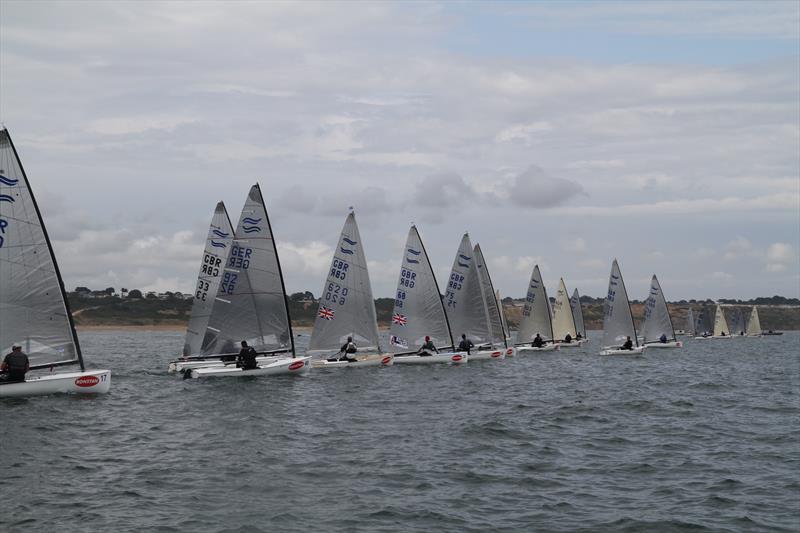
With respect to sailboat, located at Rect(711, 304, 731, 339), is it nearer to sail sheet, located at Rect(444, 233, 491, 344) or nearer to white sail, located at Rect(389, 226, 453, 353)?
sail sheet, located at Rect(444, 233, 491, 344)

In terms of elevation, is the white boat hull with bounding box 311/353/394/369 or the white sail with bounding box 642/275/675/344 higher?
the white sail with bounding box 642/275/675/344

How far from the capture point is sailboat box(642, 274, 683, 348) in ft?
254

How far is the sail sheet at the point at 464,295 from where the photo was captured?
57.2 metres

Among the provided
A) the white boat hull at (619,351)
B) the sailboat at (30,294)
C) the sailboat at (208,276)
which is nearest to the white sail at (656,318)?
the white boat hull at (619,351)

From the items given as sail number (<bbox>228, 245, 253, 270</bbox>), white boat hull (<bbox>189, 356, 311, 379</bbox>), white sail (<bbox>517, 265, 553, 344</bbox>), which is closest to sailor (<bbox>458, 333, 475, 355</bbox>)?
white boat hull (<bbox>189, 356, 311, 379</bbox>)

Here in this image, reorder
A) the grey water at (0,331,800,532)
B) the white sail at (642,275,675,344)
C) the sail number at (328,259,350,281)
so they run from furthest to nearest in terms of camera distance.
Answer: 1. the white sail at (642,275,675,344)
2. the sail number at (328,259,350,281)
3. the grey water at (0,331,800,532)

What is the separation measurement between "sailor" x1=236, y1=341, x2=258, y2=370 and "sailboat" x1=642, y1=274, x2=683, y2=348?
154 ft

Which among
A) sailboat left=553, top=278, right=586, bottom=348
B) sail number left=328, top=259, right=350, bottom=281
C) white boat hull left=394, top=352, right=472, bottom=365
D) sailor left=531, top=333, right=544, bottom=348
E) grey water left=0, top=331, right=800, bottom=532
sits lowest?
grey water left=0, top=331, right=800, bottom=532

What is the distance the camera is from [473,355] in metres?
55.6

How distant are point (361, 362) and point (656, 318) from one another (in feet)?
134

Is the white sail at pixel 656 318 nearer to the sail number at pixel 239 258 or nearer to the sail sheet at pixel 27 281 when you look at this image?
the sail number at pixel 239 258

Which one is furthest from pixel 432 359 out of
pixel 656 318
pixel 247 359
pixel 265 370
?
pixel 656 318

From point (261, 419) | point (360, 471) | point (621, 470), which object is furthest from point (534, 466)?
point (261, 419)

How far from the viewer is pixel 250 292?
1635 inches
